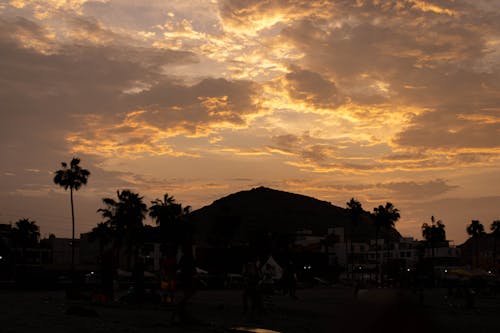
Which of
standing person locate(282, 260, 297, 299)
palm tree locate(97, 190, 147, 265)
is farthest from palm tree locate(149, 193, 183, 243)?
standing person locate(282, 260, 297, 299)

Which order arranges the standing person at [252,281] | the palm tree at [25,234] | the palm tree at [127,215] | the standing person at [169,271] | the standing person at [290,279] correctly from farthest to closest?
the palm tree at [25,234] → the palm tree at [127,215] → the standing person at [290,279] → the standing person at [252,281] → the standing person at [169,271]

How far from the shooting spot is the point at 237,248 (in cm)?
11475

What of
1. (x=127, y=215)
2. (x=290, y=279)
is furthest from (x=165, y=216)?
(x=290, y=279)

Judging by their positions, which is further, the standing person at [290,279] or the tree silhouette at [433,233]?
the tree silhouette at [433,233]

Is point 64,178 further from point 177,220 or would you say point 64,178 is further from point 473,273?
point 473,273

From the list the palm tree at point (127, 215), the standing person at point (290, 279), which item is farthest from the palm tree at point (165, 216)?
the standing person at point (290, 279)

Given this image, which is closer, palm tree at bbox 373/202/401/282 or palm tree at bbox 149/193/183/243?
palm tree at bbox 149/193/183/243

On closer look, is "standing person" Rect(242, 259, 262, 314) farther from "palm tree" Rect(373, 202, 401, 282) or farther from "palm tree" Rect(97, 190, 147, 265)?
"palm tree" Rect(373, 202, 401, 282)

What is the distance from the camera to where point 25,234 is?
122 metres

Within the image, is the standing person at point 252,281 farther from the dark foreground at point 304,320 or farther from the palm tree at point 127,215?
the palm tree at point 127,215

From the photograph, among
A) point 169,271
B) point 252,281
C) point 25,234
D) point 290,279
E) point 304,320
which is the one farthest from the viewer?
point 25,234

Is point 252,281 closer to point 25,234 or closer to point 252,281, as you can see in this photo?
point 252,281

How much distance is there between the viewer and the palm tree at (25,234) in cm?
11988

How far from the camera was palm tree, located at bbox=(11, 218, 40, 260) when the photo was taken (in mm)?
119875
